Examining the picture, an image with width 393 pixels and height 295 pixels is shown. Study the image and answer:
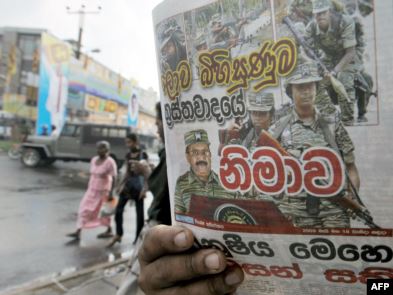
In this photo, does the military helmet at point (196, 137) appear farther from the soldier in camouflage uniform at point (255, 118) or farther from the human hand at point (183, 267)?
the human hand at point (183, 267)

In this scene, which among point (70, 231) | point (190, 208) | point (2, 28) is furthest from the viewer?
point (2, 28)

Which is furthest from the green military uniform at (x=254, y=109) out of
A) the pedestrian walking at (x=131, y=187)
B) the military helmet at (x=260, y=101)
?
the pedestrian walking at (x=131, y=187)

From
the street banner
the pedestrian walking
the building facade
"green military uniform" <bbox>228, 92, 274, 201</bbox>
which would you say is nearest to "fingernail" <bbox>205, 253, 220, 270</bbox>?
"green military uniform" <bbox>228, 92, 274, 201</bbox>

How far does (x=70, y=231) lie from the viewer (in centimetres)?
475

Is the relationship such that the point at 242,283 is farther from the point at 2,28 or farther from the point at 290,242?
the point at 2,28

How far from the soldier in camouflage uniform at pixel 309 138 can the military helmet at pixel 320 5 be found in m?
0.07

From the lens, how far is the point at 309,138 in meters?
0.50

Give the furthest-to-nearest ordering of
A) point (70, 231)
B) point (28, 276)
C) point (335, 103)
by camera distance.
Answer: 1. point (70, 231)
2. point (28, 276)
3. point (335, 103)

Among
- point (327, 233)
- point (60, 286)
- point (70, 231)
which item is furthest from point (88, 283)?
point (327, 233)

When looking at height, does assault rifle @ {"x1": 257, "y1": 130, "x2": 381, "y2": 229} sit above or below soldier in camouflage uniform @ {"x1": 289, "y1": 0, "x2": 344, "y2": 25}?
below

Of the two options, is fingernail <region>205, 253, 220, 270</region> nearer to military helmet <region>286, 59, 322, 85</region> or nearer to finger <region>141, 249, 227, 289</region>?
finger <region>141, 249, 227, 289</region>

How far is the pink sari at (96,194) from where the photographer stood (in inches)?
179

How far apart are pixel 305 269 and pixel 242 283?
13cm

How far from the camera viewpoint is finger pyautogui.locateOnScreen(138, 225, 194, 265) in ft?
2.01
